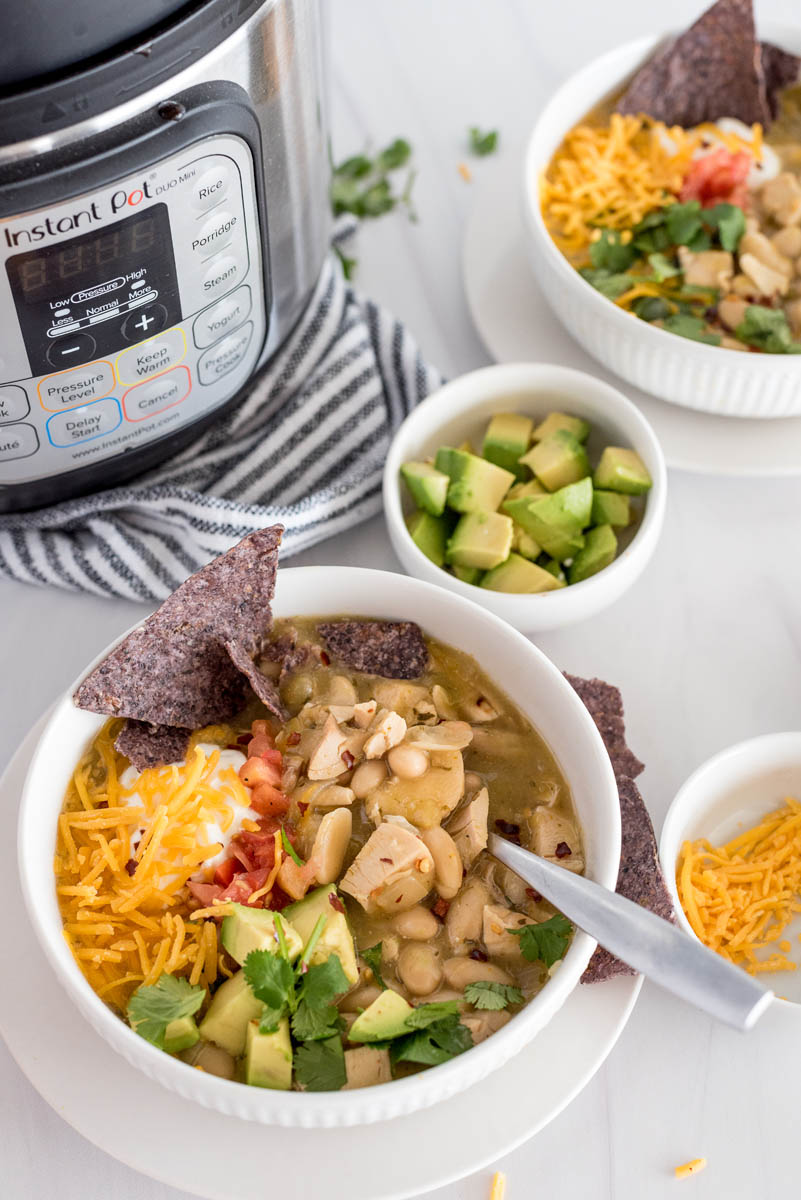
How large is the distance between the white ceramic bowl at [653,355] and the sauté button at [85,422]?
55cm

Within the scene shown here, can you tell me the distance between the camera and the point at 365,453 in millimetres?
1564

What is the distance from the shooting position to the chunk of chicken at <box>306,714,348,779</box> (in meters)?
1.17

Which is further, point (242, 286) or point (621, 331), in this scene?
point (621, 331)

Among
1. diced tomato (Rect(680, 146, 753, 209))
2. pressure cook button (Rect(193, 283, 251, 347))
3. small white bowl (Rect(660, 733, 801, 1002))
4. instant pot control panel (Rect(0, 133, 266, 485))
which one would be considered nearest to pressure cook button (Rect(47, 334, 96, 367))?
instant pot control panel (Rect(0, 133, 266, 485))

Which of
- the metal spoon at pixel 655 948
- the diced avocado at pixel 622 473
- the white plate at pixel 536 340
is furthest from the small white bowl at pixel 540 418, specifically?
the metal spoon at pixel 655 948

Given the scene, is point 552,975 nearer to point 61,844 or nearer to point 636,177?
point 61,844

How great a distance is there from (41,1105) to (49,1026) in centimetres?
11

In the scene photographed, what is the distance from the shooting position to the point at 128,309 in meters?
1.20

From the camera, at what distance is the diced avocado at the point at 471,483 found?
4.64 feet

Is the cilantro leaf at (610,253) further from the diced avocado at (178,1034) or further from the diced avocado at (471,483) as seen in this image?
the diced avocado at (178,1034)

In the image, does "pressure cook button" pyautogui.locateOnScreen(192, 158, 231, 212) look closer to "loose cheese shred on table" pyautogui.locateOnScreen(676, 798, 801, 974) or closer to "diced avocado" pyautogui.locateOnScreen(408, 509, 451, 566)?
"diced avocado" pyautogui.locateOnScreen(408, 509, 451, 566)

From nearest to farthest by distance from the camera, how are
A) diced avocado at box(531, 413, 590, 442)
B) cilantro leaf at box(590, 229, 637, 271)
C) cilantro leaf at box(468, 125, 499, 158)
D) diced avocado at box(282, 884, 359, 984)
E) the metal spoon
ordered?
1. the metal spoon
2. diced avocado at box(282, 884, 359, 984)
3. diced avocado at box(531, 413, 590, 442)
4. cilantro leaf at box(590, 229, 637, 271)
5. cilantro leaf at box(468, 125, 499, 158)

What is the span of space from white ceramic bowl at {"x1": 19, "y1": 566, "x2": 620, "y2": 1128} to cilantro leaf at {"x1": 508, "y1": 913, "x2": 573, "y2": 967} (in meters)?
0.03

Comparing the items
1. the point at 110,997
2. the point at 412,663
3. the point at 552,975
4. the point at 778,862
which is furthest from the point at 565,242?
the point at 110,997
